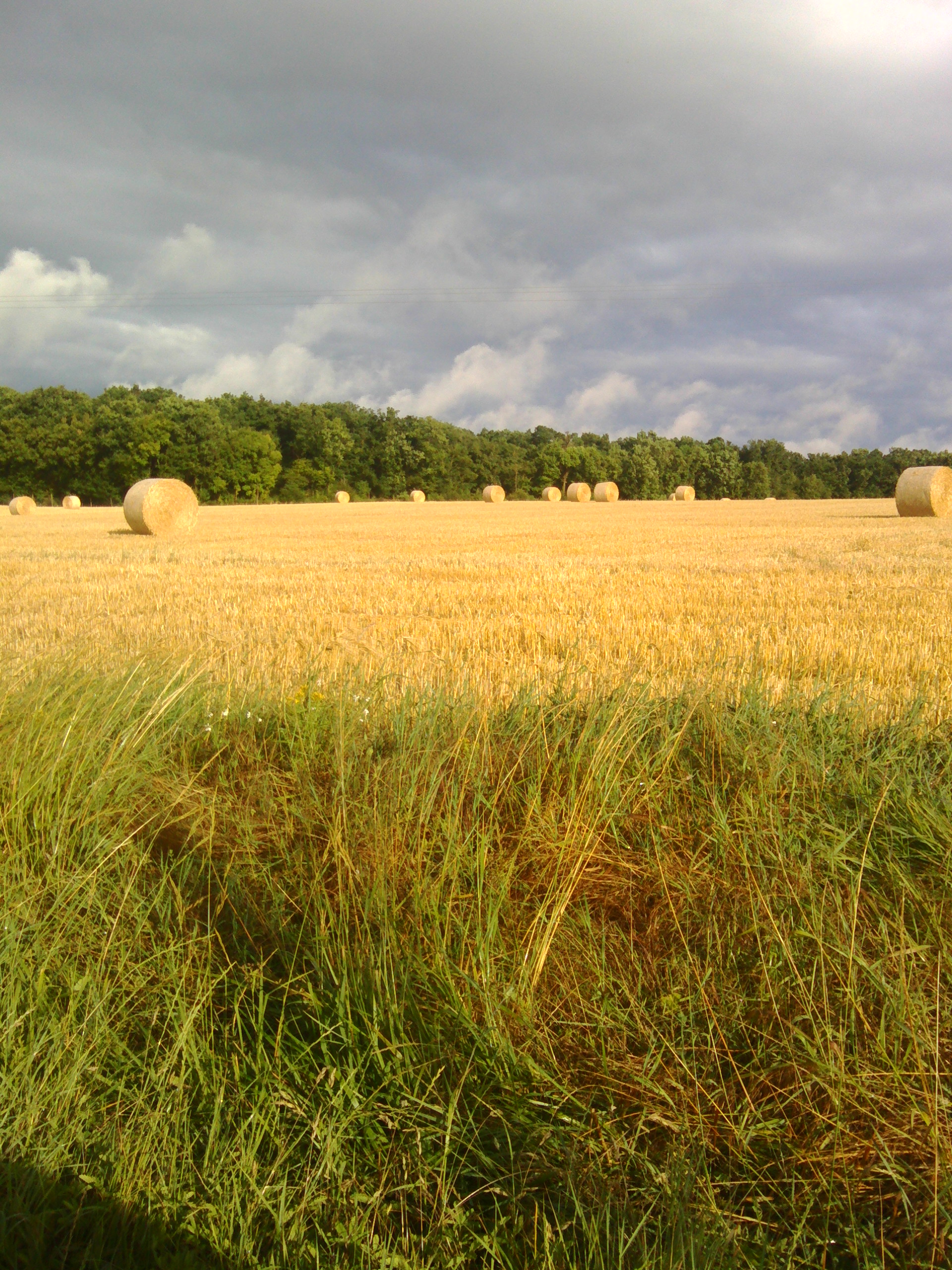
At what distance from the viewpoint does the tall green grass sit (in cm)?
198

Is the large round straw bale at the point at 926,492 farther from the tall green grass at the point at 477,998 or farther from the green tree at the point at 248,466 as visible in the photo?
the green tree at the point at 248,466

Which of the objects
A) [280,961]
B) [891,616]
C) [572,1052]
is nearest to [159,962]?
[280,961]

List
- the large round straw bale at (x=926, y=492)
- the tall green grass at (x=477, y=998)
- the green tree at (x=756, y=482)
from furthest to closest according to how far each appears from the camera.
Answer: the green tree at (x=756, y=482) < the large round straw bale at (x=926, y=492) < the tall green grass at (x=477, y=998)

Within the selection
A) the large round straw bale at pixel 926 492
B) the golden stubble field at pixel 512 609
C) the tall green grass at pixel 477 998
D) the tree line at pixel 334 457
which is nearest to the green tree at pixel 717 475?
the tree line at pixel 334 457

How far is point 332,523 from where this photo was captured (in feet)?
115

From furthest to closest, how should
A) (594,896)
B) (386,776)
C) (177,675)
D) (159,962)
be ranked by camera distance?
(177,675)
(386,776)
(594,896)
(159,962)

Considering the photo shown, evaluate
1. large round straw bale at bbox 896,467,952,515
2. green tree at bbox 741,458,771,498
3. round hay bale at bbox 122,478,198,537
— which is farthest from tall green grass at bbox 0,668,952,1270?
green tree at bbox 741,458,771,498

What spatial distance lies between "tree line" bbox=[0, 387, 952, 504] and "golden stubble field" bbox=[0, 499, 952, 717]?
53396 mm

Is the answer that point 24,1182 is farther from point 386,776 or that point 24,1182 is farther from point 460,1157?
point 386,776

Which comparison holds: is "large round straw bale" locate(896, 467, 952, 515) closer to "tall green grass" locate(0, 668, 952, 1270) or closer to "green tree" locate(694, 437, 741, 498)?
"tall green grass" locate(0, 668, 952, 1270)

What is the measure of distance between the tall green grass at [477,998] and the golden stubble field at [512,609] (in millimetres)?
1167

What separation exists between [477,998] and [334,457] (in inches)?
3322

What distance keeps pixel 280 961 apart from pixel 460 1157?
3.01 feet

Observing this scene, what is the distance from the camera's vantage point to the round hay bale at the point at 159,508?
85.7 feet
